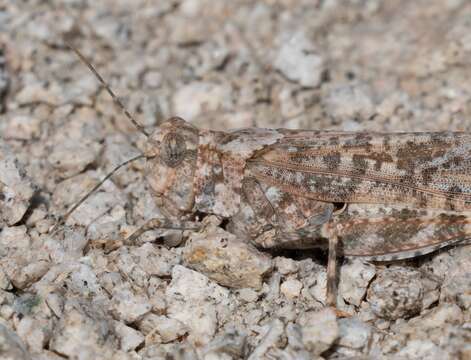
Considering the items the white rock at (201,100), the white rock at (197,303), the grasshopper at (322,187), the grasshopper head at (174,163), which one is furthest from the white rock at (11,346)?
the white rock at (201,100)

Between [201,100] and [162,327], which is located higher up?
[201,100]

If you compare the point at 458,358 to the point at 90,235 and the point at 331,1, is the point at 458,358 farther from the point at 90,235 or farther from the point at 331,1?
the point at 331,1

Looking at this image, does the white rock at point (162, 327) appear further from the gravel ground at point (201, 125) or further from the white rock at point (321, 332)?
the white rock at point (321, 332)

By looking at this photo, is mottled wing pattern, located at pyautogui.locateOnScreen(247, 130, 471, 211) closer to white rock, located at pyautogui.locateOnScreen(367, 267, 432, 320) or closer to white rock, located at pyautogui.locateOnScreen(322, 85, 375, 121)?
white rock, located at pyautogui.locateOnScreen(367, 267, 432, 320)

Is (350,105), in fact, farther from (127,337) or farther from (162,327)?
(127,337)

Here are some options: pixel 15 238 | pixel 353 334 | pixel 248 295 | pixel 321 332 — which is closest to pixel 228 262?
pixel 248 295

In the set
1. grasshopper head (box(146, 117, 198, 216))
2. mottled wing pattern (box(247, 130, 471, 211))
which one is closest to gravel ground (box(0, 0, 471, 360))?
grasshopper head (box(146, 117, 198, 216))
